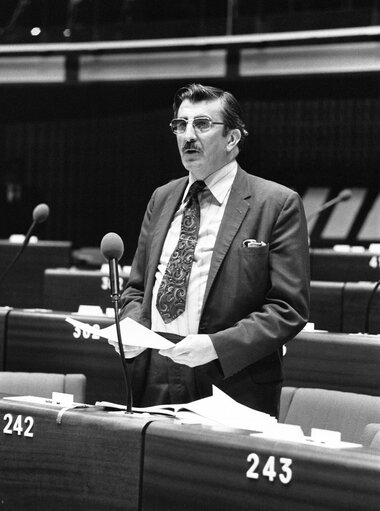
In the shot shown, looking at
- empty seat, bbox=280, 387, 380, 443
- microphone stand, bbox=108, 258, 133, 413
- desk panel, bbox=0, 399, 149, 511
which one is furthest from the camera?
empty seat, bbox=280, 387, 380, 443

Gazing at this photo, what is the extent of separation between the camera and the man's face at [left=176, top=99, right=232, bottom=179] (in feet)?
8.85

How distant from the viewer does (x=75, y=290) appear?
6.52 m

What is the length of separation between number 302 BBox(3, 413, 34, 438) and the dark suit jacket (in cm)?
44

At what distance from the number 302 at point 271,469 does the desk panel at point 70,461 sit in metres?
0.30

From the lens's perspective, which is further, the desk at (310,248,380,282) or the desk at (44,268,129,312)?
the desk at (310,248,380,282)

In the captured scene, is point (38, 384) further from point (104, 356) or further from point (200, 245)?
point (200, 245)

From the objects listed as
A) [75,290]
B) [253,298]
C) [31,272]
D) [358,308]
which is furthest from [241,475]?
[31,272]

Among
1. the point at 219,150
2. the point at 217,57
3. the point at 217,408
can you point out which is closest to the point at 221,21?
the point at 217,57


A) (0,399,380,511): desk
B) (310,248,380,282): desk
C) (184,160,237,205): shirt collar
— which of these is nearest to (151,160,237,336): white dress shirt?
(184,160,237,205): shirt collar

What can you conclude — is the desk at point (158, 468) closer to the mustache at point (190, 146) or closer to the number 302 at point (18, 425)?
the number 302 at point (18, 425)

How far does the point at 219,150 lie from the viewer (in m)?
2.75

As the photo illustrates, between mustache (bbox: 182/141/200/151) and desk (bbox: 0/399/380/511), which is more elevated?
mustache (bbox: 182/141/200/151)

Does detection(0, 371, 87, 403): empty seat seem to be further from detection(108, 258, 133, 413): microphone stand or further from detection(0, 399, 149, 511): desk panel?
detection(108, 258, 133, 413): microphone stand

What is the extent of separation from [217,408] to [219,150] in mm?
816
